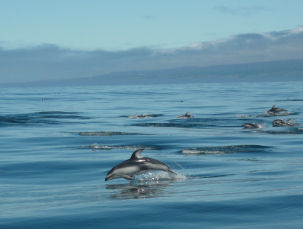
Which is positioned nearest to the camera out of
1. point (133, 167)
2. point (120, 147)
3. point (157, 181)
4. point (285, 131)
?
point (157, 181)

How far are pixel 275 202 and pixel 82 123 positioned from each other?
27260 millimetres

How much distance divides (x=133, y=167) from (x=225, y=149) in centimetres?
777

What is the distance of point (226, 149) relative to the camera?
74.7 ft

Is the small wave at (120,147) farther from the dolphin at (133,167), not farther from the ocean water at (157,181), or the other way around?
the dolphin at (133,167)

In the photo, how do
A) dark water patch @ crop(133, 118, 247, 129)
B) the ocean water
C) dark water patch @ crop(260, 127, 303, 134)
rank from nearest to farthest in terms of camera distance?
1. the ocean water
2. dark water patch @ crop(260, 127, 303, 134)
3. dark water patch @ crop(133, 118, 247, 129)

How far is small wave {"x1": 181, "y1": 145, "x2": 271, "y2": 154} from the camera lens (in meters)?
22.1

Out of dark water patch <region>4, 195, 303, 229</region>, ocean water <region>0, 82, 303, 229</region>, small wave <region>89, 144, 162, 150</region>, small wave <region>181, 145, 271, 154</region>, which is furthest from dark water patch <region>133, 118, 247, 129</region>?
dark water patch <region>4, 195, 303, 229</region>

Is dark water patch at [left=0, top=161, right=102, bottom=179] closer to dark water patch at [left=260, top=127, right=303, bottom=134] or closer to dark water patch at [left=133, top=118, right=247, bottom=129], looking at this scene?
dark water patch at [left=260, top=127, right=303, bottom=134]

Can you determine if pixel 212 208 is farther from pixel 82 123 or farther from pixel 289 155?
pixel 82 123

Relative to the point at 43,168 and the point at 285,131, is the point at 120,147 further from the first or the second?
the point at 285,131

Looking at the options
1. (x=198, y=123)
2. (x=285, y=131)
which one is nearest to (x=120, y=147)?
(x=285, y=131)

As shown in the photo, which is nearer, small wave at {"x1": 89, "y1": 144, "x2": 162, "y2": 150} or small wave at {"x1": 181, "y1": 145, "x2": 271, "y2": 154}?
small wave at {"x1": 181, "y1": 145, "x2": 271, "y2": 154}

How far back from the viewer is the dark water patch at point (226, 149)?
22078 mm

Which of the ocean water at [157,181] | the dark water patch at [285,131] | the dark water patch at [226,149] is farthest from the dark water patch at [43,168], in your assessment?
the dark water patch at [285,131]
